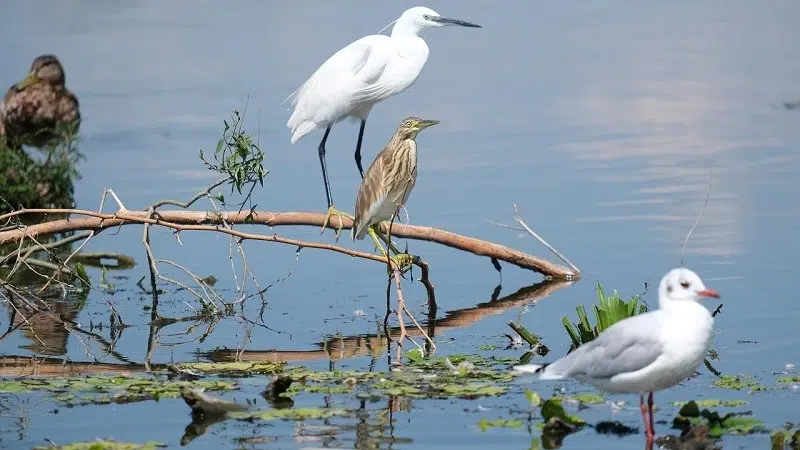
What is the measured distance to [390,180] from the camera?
9.91 meters

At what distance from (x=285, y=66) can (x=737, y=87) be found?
19.6 feet

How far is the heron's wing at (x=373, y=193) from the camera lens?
987cm

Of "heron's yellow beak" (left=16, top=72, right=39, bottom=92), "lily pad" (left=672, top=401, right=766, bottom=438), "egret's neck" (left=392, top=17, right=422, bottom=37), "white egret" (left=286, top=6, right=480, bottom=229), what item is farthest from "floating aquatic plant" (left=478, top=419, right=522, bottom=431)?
"heron's yellow beak" (left=16, top=72, right=39, bottom=92)

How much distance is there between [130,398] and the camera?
312 inches

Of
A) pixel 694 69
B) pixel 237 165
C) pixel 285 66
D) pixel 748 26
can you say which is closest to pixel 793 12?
pixel 748 26

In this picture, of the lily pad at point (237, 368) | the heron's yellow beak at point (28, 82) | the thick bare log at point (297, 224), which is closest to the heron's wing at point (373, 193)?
the thick bare log at point (297, 224)

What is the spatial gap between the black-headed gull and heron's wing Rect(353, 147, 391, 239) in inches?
116

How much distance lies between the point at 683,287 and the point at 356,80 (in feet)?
17.8

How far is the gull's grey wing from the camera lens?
691 centimetres

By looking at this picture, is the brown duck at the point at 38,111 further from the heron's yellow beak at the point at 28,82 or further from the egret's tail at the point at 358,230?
the egret's tail at the point at 358,230

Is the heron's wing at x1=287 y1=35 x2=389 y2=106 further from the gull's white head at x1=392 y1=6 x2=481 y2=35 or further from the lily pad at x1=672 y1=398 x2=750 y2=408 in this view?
the lily pad at x1=672 y1=398 x2=750 y2=408

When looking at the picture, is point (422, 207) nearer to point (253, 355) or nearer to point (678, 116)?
point (253, 355)

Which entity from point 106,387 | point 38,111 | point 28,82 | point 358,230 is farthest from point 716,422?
point 28,82

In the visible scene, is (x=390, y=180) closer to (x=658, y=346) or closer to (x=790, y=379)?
(x=790, y=379)
